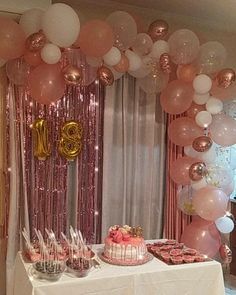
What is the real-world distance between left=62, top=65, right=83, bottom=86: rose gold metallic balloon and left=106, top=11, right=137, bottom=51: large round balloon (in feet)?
1.55

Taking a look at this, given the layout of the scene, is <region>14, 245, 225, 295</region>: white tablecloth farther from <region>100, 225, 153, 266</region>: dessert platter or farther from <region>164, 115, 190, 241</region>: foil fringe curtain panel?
<region>164, 115, 190, 241</region>: foil fringe curtain panel

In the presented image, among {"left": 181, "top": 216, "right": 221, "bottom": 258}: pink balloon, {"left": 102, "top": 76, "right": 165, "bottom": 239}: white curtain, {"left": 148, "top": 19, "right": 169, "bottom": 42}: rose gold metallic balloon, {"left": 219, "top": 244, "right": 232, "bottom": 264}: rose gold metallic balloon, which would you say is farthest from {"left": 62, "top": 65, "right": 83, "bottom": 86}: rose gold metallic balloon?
{"left": 219, "top": 244, "right": 232, "bottom": 264}: rose gold metallic balloon

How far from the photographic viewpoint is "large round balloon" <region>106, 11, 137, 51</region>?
122 inches

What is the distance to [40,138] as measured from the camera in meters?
3.30

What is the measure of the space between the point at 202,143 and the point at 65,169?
1.22 meters

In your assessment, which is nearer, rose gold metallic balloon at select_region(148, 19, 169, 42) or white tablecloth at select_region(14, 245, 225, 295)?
white tablecloth at select_region(14, 245, 225, 295)

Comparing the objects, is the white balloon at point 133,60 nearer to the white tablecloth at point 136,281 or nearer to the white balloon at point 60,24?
the white balloon at point 60,24

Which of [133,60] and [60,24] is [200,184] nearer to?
[133,60]

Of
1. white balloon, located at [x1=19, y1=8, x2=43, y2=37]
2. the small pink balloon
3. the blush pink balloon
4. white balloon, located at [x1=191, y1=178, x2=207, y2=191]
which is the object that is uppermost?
white balloon, located at [x1=19, y1=8, x2=43, y2=37]

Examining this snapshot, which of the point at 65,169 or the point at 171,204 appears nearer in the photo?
the point at 65,169

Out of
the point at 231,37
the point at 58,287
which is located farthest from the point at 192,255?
the point at 231,37

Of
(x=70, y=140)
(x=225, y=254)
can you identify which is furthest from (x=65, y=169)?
(x=225, y=254)

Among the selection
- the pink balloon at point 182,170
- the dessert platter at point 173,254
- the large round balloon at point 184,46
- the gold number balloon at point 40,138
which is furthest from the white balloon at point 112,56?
the dessert platter at point 173,254

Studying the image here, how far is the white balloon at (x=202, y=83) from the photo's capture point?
3.30 metres
